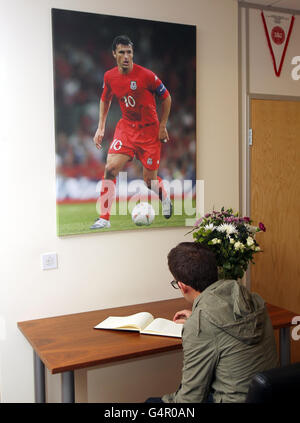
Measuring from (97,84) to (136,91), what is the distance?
245 millimetres

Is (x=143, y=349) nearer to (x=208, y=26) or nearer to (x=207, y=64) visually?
(x=207, y=64)

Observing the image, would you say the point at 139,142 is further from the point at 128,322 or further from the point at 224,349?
the point at 224,349

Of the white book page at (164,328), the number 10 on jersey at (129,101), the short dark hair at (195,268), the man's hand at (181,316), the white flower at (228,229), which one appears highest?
the number 10 on jersey at (129,101)

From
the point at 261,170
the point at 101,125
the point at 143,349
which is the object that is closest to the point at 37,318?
the point at 143,349

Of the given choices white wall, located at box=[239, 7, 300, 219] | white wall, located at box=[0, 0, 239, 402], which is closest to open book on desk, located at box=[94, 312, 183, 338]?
white wall, located at box=[0, 0, 239, 402]

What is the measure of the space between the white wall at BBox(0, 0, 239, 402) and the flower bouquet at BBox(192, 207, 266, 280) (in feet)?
1.44

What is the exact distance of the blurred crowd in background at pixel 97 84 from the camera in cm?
240

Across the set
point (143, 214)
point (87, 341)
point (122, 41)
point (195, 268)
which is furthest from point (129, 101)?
point (87, 341)

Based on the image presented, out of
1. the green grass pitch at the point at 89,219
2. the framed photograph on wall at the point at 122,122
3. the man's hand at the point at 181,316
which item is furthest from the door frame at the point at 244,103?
the man's hand at the point at 181,316

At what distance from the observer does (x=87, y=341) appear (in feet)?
6.76

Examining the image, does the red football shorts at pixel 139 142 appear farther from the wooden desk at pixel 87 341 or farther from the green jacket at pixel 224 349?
the green jacket at pixel 224 349

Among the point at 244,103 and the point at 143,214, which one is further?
the point at 244,103

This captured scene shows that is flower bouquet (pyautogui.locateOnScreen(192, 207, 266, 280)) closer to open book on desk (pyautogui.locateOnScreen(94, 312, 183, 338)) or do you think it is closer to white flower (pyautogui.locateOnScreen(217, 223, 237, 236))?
white flower (pyautogui.locateOnScreen(217, 223, 237, 236))
